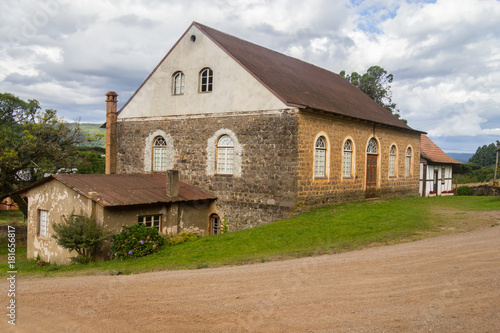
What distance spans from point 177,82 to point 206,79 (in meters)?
1.89

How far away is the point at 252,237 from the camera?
1418 centimetres

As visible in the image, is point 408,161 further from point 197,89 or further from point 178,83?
point 178,83

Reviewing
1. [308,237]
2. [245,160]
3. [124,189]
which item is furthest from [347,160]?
[124,189]

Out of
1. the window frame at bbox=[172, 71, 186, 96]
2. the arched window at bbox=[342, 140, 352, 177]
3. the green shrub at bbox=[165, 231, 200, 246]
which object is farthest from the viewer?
the window frame at bbox=[172, 71, 186, 96]

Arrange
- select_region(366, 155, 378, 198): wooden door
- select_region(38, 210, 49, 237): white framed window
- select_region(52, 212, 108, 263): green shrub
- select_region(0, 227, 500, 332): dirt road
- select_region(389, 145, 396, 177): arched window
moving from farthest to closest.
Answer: select_region(389, 145, 396, 177): arched window, select_region(366, 155, 378, 198): wooden door, select_region(38, 210, 49, 237): white framed window, select_region(52, 212, 108, 263): green shrub, select_region(0, 227, 500, 332): dirt road

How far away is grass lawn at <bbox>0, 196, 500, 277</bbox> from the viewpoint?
37.5 feet

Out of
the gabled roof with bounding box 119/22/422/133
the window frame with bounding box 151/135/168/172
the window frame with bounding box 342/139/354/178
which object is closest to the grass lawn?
the window frame with bounding box 342/139/354/178

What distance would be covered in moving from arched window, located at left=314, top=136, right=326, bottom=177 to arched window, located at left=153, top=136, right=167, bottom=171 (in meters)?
7.66

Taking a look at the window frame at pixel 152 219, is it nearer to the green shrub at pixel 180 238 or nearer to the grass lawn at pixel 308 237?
the green shrub at pixel 180 238

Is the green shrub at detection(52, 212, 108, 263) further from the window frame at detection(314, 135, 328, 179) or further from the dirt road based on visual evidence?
the window frame at detection(314, 135, 328, 179)

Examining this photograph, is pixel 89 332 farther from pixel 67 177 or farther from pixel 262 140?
pixel 262 140

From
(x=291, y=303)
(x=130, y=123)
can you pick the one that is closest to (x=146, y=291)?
(x=291, y=303)

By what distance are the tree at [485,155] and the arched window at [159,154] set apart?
68.5 m

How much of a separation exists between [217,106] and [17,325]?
13.3 metres
